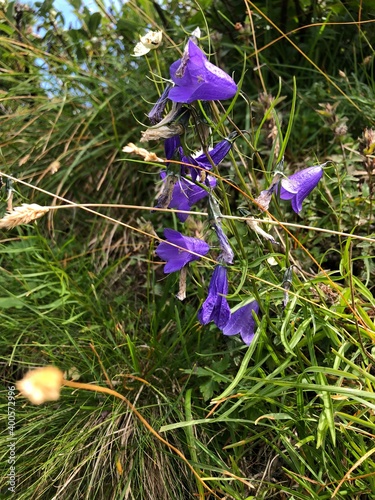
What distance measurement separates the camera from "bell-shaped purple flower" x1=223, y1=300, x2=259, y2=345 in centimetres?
136

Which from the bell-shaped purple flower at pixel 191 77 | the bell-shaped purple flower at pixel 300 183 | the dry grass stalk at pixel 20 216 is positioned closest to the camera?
the dry grass stalk at pixel 20 216

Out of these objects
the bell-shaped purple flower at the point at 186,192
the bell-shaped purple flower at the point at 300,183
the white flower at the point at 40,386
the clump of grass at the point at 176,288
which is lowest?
the clump of grass at the point at 176,288

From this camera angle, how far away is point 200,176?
1188 millimetres

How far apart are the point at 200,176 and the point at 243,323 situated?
0.41 meters

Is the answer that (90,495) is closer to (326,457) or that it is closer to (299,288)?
(326,457)

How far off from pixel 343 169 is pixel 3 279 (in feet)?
4.47

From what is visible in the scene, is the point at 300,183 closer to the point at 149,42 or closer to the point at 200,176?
the point at 200,176

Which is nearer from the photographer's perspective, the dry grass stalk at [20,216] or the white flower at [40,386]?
the white flower at [40,386]

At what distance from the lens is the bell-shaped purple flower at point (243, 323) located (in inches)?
53.5

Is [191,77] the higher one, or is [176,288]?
[191,77]

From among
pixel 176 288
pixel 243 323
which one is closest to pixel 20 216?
pixel 243 323

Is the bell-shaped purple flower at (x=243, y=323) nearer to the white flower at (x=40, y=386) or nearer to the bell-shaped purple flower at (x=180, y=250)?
the bell-shaped purple flower at (x=180, y=250)

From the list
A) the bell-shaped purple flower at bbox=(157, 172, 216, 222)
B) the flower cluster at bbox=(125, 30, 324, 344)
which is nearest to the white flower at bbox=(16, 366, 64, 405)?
the flower cluster at bbox=(125, 30, 324, 344)

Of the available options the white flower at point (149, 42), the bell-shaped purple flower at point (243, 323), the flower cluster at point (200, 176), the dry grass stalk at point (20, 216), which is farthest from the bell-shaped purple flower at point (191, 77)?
the bell-shaped purple flower at point (243, 323)
